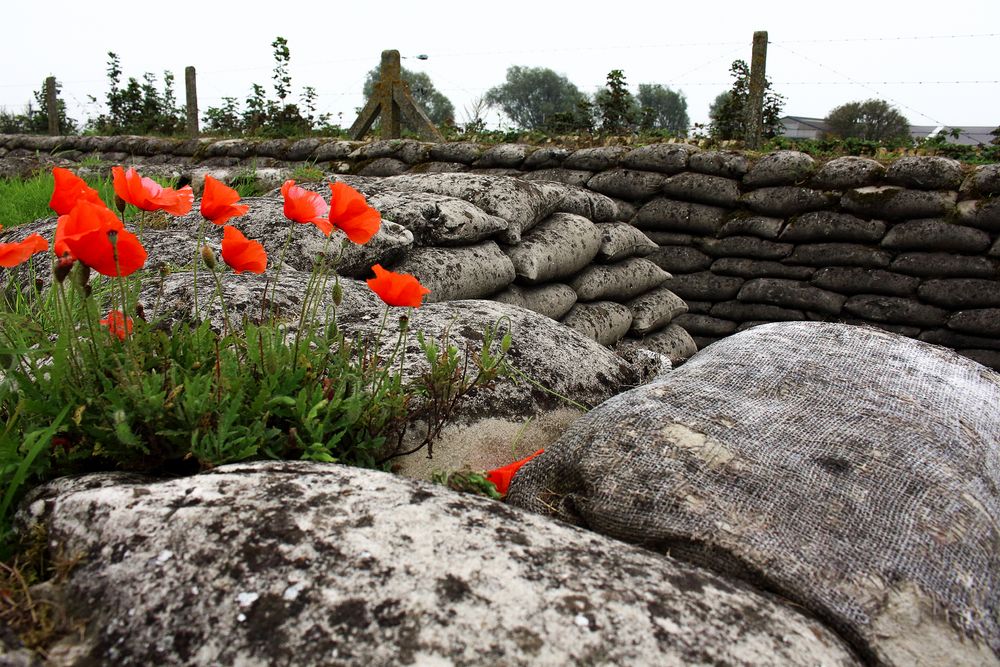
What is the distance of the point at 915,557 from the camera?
4.16ft

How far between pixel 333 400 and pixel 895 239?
514cm

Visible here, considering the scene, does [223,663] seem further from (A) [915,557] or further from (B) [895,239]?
(B) [895,239]

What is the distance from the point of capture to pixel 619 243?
4418 mm

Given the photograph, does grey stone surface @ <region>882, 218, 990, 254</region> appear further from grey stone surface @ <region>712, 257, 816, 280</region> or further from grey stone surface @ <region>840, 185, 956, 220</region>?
grey stone surface @ <region>712, 257, 816, 280</region>

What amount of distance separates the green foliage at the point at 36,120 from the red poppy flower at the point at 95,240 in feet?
51.2

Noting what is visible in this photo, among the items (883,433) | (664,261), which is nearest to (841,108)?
(664,261)

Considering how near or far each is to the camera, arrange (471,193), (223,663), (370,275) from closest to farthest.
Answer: (223,663) < (370,275) < (471,193)

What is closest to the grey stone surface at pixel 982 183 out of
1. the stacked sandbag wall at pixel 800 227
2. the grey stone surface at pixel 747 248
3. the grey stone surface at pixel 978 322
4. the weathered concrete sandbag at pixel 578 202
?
the stacked sandbag wall at pixel 800 227

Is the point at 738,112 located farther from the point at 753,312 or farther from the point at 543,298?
the point at 543,298

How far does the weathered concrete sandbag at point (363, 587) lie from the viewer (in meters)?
0.94

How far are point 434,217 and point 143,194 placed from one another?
1.96 m

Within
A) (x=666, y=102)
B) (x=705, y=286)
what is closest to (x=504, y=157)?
(x=705, y=286)

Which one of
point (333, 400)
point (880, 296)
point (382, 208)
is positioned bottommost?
point (880, 296)

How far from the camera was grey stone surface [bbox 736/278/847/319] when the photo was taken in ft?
18.6
